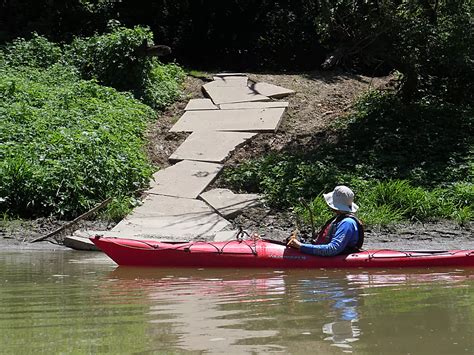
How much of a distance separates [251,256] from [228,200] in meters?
3.42

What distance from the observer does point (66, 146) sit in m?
13.1

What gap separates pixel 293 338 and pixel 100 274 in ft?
12.9

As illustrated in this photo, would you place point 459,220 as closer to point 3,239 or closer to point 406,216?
point 406,216

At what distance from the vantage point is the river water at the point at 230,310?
5703 mm

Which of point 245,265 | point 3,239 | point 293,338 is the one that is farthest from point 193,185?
point 293,338

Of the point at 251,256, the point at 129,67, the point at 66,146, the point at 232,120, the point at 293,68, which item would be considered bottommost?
the point at 251,256

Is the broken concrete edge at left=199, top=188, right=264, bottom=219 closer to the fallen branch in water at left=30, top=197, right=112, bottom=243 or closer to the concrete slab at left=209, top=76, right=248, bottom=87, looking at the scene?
the fallen branch in water at left=30, top=197, right=112, bottom=243

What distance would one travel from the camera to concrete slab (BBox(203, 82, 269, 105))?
17672 millimetres

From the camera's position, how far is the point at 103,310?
7.08m

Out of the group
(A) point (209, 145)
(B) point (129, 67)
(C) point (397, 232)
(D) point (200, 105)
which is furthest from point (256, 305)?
(B) point (129, 67)

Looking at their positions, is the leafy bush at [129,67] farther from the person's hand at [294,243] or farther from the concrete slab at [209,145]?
the person's hand at [294,243]

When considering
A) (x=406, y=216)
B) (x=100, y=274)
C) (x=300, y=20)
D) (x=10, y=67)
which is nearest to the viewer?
(x=100, y=274)

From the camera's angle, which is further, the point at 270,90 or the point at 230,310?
the point at 270,90

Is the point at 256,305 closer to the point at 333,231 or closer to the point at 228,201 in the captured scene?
the point at 333,231
